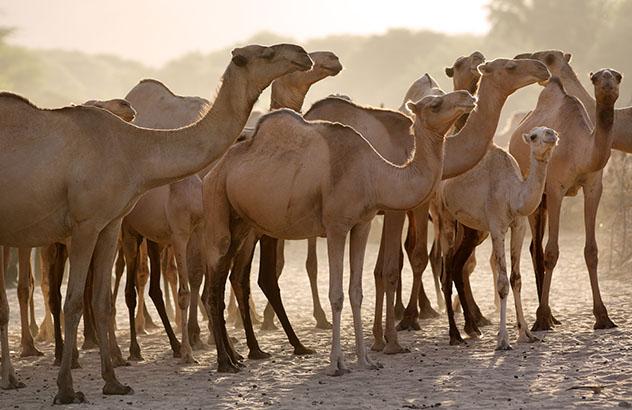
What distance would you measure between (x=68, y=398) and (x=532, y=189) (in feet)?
13.7

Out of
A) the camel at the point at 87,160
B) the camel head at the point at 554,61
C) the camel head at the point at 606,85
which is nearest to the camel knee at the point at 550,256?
the camel head at the point at 606,85

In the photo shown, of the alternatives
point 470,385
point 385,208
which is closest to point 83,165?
point 385,208

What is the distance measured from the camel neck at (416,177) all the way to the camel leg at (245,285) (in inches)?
67.0

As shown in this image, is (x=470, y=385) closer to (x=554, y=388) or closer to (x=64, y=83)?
(x=554, y=388)

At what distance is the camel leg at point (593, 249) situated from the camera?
37.3 ft

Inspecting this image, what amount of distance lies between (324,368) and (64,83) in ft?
260

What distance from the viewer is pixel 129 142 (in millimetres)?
8992

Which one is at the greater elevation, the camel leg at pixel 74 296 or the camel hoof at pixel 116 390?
the camel leg at pixel 74 296

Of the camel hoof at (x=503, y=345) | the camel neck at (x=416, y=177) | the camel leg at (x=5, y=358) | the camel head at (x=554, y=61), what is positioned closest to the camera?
the camel leg at (x=5, y=358)

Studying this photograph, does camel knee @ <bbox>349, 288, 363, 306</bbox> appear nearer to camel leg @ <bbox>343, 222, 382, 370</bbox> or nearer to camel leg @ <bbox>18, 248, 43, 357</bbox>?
camel leg @ <bbox>343, 222, 382, 370</bbox>

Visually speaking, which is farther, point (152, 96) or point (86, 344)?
point (152, 96)

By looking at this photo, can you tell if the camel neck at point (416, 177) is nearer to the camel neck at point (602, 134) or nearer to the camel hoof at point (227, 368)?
the camel hoof at point (227, 368)

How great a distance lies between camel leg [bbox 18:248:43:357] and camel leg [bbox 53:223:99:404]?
285 centimetres

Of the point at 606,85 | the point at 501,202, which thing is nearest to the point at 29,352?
the point at 501,202
